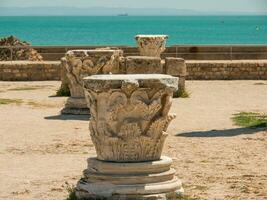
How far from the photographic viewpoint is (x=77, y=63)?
19.8m

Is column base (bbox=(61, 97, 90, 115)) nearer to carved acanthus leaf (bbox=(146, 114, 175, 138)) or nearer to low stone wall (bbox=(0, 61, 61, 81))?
low stone wall (bbox=(0, 61, 61, 81))

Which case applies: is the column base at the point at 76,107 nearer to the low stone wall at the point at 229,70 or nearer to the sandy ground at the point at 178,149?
the sandy ground at the point at 178,149

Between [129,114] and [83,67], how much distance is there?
9.42m

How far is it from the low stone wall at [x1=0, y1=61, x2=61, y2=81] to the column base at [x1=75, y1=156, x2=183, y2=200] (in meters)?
18.8

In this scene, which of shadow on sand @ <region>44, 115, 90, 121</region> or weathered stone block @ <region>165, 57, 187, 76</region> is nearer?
shadow on sand @ <region>44, 115, 90, 121</region>

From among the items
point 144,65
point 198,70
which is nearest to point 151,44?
point 198,70

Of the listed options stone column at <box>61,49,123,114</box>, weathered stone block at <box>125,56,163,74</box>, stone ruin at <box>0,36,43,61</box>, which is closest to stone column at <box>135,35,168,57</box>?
stone ruin at <box>0,36,43,61</box>

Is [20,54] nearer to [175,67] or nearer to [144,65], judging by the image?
[175,67]

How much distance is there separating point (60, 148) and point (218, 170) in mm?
3253

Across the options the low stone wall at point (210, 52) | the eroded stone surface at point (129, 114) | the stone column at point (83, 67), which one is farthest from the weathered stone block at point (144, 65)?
the eroded stone surface at point (129, 114)

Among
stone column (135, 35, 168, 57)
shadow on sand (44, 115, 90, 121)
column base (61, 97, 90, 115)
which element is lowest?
shadow on sand (44, 115, 90, 121)

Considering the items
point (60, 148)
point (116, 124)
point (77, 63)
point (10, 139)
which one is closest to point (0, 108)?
point (77, 63)

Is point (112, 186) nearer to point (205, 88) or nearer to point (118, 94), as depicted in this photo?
point (118, 94)

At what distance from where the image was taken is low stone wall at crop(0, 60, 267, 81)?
95.6ft
